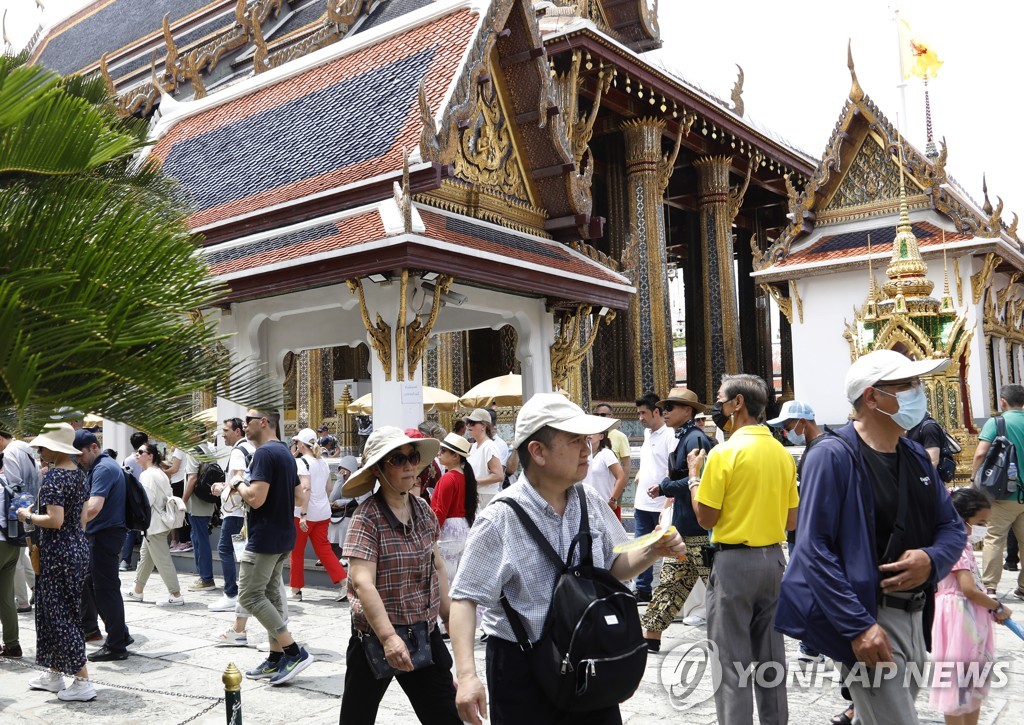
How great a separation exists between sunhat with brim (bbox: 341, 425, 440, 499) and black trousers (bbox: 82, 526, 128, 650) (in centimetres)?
354

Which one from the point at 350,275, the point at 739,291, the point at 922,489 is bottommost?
the point at 922,489

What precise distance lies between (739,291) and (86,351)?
2331 centimetres

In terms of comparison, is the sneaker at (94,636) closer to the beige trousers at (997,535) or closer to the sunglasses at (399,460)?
the sunglasses at (399,460)

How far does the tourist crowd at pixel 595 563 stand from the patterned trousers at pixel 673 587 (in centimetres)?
1

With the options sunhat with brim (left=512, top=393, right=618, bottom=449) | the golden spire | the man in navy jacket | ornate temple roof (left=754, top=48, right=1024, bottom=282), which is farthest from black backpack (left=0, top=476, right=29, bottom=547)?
ornate temple roof (left=754, top=48, right=1024, bottom=282)

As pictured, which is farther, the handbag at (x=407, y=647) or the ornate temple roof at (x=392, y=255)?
the ornate temple roof at (x=392, y=255)

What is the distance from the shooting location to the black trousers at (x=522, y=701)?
2.58m

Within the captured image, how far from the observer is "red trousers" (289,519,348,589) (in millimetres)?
8180

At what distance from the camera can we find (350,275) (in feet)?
28.4

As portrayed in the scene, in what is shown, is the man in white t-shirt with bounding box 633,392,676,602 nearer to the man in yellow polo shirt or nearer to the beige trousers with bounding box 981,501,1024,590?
the beige trousers with bounding box 981,501,1024,590

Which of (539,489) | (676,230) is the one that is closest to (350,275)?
(539,489)

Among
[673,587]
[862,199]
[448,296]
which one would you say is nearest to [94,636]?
[673,587]

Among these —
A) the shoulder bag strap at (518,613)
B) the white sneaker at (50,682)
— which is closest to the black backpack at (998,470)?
the shoulder bag strap at (518,613)

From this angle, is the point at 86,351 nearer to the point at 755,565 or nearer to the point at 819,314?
the point at 755,565
